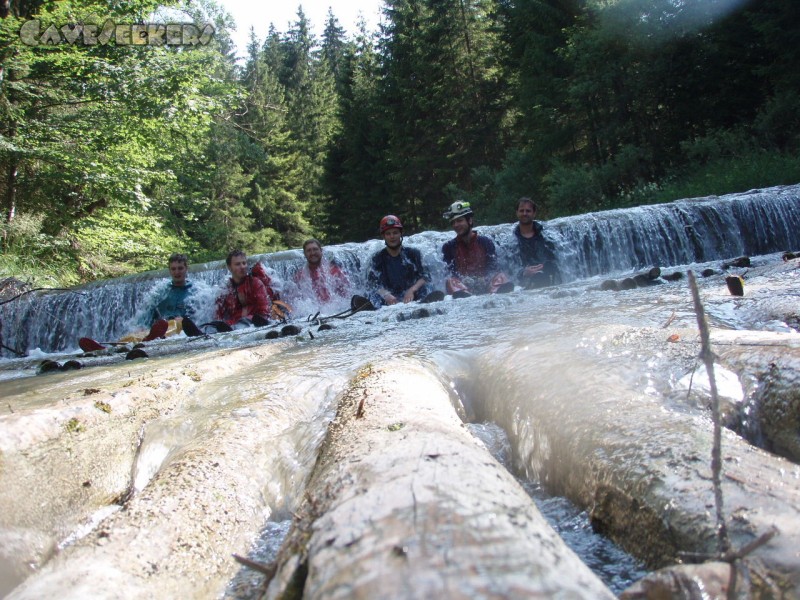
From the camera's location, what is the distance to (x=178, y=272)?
29.0 ft

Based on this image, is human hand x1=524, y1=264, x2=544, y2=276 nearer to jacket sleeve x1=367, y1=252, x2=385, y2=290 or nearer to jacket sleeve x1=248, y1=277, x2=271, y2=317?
jacket sleeve x1=367, y1=252, x2=385, y2=290

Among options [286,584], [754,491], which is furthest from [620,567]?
[286,584]

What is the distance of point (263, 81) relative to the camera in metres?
41.3

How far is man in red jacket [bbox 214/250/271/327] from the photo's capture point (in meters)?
8.58

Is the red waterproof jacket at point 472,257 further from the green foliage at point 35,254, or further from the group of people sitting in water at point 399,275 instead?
the green foliage at point 35,254

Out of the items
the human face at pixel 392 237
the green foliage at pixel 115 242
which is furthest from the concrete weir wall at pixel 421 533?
the green foliage at pixel 115 242

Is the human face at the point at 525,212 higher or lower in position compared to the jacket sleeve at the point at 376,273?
higher

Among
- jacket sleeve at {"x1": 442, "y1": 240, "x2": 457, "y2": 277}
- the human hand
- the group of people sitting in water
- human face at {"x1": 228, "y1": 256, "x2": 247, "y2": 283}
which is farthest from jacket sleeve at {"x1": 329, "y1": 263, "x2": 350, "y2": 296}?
the human hand

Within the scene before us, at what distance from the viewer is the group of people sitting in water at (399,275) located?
8555 millimetres

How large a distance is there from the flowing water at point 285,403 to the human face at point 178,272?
2308 millimetres

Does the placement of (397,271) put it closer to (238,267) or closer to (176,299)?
(238,267)

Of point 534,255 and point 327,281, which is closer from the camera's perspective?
point 534,255

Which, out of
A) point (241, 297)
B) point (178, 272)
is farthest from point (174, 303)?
point (241, 297)

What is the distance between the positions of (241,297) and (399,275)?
248 cm
